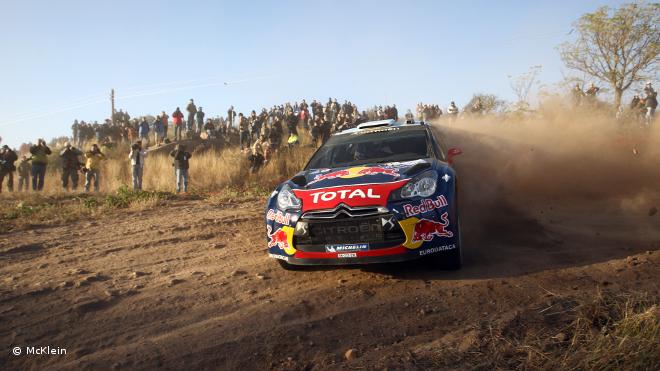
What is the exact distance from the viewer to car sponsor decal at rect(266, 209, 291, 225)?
473 centimetres

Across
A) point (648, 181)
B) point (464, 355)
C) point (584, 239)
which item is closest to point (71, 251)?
point (464, 355)

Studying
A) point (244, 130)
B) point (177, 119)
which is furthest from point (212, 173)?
point (177, 119)

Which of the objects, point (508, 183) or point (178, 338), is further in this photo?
point (508, 183)

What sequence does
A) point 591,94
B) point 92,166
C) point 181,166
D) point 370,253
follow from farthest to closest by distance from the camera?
1. point 591,94
2. point 92,166
3. point 181,166
4. point 370,253

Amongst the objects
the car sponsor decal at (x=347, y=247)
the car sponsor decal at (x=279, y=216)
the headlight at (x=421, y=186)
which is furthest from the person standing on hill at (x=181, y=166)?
the headlight at (x=421, y=186)

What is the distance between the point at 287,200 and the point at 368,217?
0.93m

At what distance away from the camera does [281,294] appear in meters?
4.45

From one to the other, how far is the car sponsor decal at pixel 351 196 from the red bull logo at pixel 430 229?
0.39 meters

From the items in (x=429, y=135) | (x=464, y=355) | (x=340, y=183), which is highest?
(x=429, y=135)

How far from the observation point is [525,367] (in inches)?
113

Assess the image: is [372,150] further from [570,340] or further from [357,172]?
[570,340]

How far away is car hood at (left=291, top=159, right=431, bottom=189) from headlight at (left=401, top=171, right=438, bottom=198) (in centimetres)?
9

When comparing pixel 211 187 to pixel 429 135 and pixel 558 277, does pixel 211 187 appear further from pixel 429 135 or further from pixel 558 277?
pixel 558 277

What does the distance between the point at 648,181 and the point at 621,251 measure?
501cm
